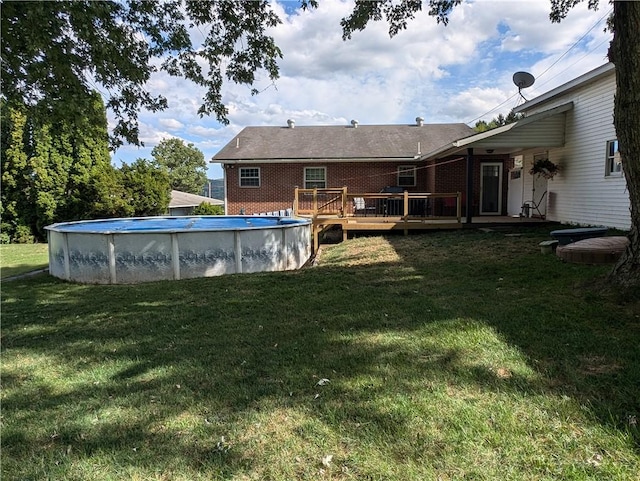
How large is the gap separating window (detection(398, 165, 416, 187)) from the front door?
3007mm

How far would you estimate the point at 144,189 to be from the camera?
19.6 metres

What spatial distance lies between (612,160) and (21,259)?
1694 cm

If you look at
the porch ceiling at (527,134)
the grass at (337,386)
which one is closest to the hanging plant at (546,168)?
the porch ceiling at (527,134)

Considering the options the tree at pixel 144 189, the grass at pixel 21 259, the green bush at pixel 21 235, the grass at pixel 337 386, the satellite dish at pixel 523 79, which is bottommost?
the grass at pixel 21 259

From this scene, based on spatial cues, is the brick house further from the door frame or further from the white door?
the white door

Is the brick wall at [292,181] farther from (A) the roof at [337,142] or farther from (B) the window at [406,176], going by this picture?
(A) the roof at [337,142]

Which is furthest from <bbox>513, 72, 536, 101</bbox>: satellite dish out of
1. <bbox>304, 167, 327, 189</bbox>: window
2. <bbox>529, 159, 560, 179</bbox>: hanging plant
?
<bbox>304, 167, 327, 189</bbox>: window

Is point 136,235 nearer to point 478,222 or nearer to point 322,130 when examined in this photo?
point 478,222

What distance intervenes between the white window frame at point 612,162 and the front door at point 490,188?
7.09m

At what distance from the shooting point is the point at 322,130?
74.0ft

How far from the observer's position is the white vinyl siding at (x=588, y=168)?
36.1 ft

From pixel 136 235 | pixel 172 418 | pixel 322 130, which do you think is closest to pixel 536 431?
pixel 172 418

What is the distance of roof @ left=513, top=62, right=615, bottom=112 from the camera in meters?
10.7

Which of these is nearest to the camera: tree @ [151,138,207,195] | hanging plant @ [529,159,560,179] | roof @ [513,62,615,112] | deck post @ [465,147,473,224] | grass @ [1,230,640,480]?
grass @ [1,230,640,480]
